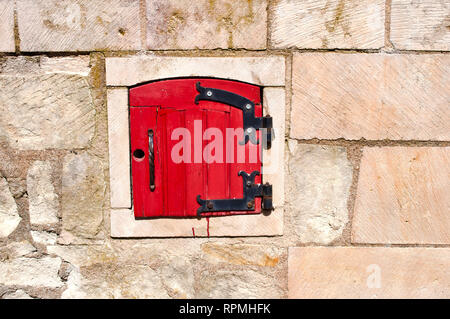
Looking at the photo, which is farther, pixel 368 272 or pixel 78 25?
pixel 368 272

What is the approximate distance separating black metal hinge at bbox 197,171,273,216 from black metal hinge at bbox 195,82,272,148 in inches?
7.6

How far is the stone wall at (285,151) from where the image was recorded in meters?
1.79

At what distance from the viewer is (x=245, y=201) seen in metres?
1.87

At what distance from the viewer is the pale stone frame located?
180 cm

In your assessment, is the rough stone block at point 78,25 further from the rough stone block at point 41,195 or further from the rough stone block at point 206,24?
the rough stone block at point 41,195

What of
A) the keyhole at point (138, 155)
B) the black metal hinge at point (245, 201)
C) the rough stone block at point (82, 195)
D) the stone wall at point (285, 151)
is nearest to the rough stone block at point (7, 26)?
the stone wall at point (285, 151)

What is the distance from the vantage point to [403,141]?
1850 mm

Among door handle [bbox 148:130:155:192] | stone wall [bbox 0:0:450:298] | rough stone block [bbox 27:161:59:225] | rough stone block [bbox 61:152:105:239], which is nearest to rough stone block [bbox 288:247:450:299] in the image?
stone wall [bbox 0:0:450:298]

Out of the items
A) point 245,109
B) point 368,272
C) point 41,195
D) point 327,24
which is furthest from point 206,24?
point 368,272

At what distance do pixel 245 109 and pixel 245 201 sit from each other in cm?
49

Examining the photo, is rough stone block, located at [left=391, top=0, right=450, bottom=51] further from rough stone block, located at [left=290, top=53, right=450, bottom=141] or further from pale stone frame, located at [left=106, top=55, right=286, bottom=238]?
pale stone frame, located at [left=106, top=55, right=286, bottom=238]

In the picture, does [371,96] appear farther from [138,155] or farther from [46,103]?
[46,103]
